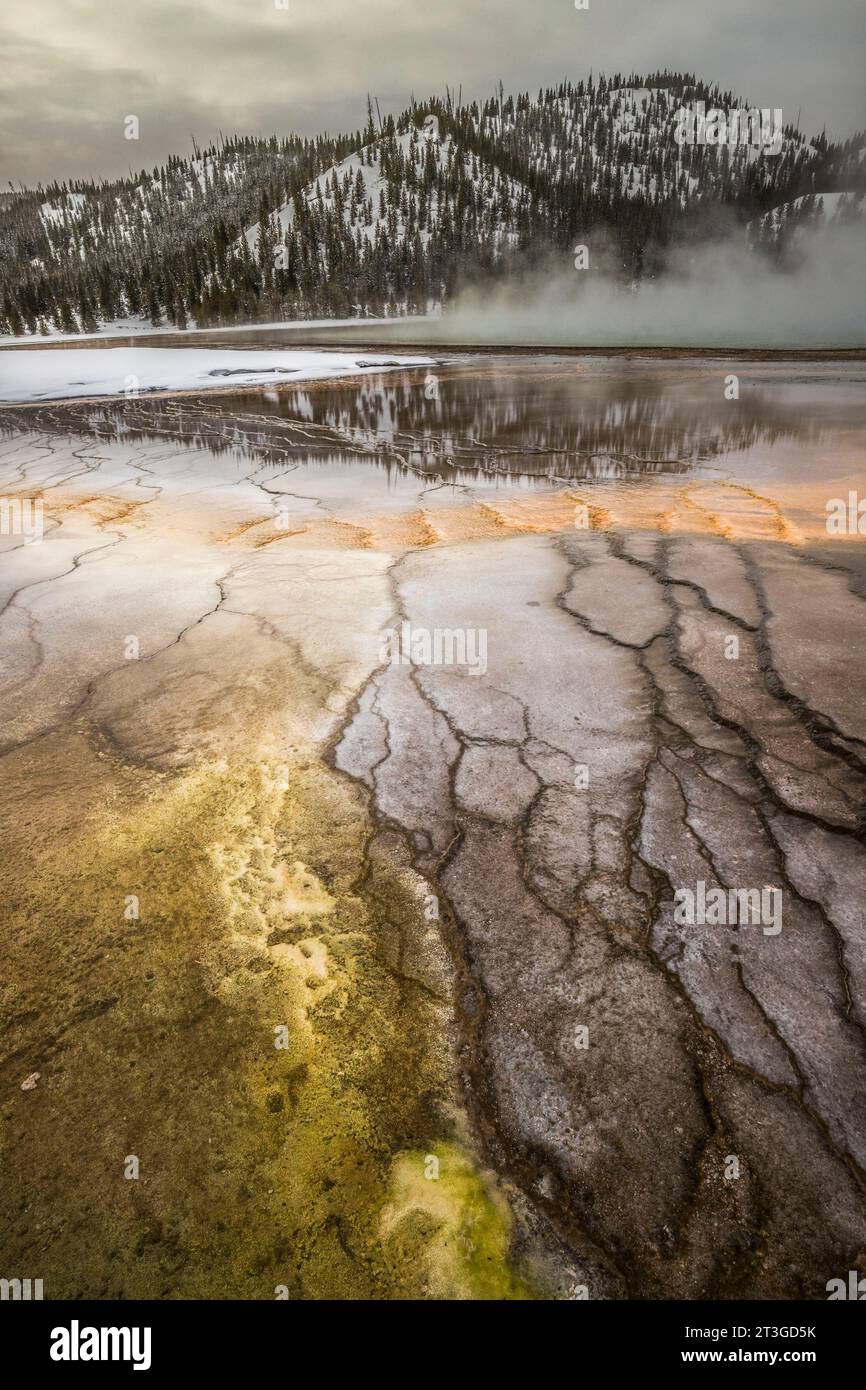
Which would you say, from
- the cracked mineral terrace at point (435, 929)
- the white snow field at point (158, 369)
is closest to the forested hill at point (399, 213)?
the white snow field at point (158, 369)

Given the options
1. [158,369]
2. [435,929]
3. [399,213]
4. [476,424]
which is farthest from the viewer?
[399,213]

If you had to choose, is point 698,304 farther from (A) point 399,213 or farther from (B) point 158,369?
(B) point 158,369

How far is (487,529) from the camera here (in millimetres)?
5195

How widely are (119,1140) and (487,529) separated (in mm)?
4640

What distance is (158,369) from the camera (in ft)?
61.0

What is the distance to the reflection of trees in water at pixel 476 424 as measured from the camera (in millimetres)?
7691

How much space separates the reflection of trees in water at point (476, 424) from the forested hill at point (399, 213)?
50.7 metres

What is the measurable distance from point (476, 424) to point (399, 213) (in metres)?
91.9

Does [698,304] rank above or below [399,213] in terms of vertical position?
below

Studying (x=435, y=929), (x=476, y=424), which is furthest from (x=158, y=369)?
(x=435, y=929)

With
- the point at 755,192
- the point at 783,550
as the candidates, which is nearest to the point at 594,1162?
the point at 783,550

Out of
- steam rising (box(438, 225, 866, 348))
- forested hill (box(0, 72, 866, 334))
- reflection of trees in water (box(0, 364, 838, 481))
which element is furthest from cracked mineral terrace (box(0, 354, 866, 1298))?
forested hill (box(0, 72, 866, 334))
